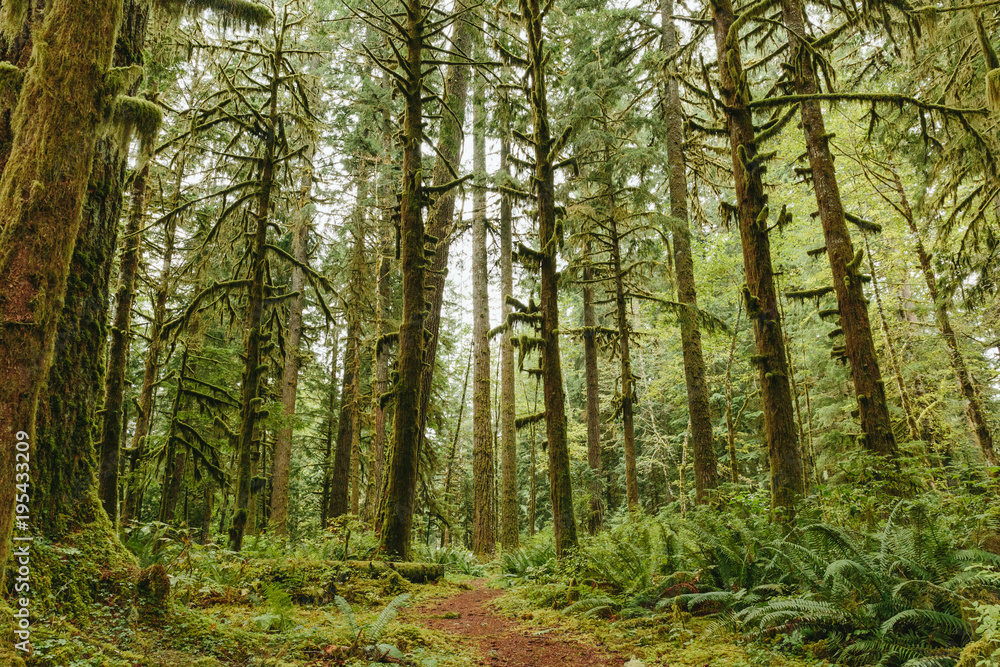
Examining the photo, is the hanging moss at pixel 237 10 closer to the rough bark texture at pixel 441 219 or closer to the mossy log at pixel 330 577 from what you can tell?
the rough bark texture at pixel 441 219

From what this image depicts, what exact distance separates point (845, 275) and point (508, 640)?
8171 mm

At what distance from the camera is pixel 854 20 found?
8.70 metres

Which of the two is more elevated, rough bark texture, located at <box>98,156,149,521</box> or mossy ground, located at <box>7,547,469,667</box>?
rough bark texture, located at <box>98,156,149,521</box>

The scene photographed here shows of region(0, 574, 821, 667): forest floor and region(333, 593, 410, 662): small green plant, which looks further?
region(333, 593, 410, 662): small green plant

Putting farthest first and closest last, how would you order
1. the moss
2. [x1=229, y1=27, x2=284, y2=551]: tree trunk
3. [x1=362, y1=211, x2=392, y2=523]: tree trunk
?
[x1=362, y1=211, x2=392, y2=523]: tree trunk → [x1=229, y1=27, x2=284, y2=551]: tree trunk → the moss

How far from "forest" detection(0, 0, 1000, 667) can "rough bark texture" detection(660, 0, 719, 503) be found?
0.07m

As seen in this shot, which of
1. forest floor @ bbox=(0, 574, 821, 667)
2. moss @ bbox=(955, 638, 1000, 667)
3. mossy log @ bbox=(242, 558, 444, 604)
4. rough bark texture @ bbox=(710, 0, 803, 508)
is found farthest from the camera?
rough bark texture @ bbox=(710, 0, 803, 508)

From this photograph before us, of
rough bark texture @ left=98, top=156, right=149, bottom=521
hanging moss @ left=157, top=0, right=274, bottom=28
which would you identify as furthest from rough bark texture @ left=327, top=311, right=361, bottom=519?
hanging moss @ left=157, top=0, right=274, bottom=28

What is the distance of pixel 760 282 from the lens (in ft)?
21.7

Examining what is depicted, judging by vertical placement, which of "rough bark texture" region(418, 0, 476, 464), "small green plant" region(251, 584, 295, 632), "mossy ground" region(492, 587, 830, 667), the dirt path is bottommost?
the dirt path

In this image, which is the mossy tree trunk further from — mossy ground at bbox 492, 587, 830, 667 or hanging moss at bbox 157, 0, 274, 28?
mossy ground at bbox 492, 587, 830, 667

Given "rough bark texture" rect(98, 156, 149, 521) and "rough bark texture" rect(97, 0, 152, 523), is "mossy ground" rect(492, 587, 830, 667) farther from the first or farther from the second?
"rough bark texture" rect(98, 156, 149, 521)

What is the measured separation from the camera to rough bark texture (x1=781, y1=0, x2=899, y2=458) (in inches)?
327

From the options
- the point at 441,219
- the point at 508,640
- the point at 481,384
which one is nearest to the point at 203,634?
the point at 508,640
